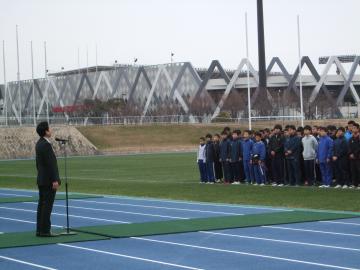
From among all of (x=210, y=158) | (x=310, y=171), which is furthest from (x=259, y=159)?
(x=210, y=158)

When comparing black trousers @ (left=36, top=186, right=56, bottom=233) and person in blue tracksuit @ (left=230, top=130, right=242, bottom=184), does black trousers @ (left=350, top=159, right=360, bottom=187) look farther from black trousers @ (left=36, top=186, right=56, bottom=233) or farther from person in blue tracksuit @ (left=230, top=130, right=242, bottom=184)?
black trousers @ (left=36, top=186, right=56, bottom=233)

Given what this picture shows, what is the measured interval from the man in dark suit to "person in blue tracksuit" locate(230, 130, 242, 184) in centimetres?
1185

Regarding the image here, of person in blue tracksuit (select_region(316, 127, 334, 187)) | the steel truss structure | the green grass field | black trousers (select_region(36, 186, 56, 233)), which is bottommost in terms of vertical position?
the green grass field

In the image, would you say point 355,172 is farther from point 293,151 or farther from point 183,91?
point 183,91

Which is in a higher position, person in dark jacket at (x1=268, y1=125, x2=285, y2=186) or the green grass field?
person in dark jacket at (x1=268, y1=125, x2=285, y2=186)

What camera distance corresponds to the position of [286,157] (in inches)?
853

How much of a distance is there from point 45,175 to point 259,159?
11194 millimetres

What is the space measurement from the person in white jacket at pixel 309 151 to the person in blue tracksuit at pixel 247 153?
6.89ft

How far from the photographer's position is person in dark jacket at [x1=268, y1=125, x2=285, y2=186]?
22000 mm

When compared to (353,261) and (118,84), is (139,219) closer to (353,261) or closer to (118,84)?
(353,261)

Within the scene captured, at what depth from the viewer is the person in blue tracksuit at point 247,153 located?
902 inches

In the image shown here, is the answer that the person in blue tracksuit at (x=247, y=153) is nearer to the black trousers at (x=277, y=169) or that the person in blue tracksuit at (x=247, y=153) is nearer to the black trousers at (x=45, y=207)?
the black trousers at (x=277, y=169)

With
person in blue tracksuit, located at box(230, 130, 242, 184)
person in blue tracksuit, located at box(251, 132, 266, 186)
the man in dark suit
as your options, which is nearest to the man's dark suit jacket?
the man in dark suit

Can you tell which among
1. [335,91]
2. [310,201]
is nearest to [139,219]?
[310,201]
